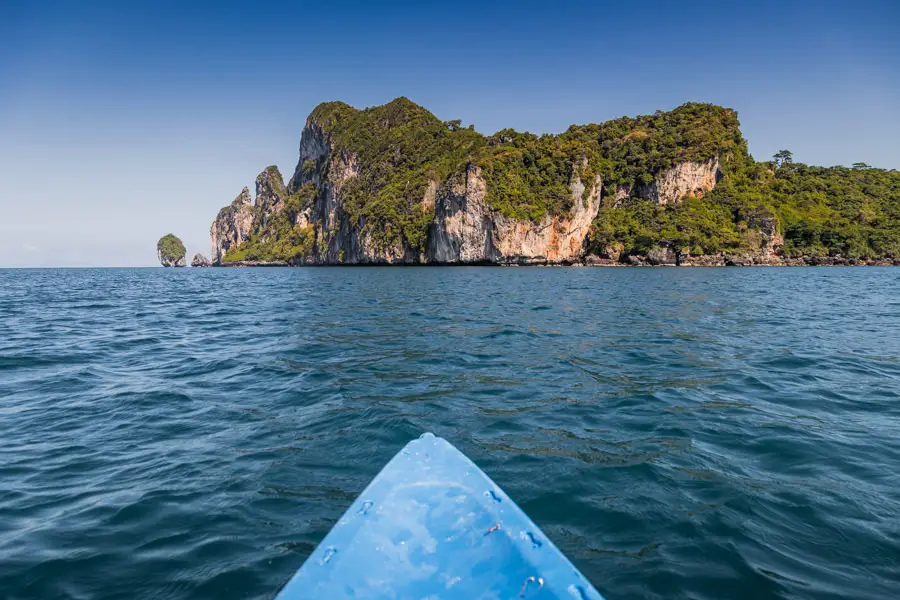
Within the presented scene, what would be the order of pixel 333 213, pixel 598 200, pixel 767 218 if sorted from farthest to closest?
pixel 333 213, pixel 598 200, pixel 767 218

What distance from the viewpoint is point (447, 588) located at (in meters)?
2.22

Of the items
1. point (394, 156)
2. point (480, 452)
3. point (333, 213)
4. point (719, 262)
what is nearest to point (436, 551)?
point (480, 452)

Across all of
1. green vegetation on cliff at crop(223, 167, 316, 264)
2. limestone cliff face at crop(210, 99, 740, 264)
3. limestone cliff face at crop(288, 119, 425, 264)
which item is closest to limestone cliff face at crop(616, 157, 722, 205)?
limestone cliff face at crop(210, 99, 740, 264)

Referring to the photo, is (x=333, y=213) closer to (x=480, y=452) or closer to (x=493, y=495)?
(x=480, y=452)

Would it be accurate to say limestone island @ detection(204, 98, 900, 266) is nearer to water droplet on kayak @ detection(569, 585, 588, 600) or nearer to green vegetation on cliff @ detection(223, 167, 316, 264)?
green vegetation on cliff @ detection(223, 167, 316, 264)

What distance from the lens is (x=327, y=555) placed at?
2.35 meters

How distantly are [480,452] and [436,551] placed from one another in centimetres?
236

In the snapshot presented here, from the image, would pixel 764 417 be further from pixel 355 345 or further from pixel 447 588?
pixel 355 345

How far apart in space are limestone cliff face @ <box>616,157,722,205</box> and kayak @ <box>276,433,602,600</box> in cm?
11610

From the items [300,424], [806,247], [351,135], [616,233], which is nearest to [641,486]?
[300,424]

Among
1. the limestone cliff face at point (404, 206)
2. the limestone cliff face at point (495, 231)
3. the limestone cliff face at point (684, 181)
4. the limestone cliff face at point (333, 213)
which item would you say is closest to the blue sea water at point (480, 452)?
the limestone cliff face at point (495, 231)

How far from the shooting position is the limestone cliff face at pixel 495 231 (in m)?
87.9

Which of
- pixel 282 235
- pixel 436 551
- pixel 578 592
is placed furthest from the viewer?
pixel 282 235

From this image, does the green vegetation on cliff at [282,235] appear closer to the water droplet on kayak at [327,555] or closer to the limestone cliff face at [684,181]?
the limestone cliff face at [684,181]
